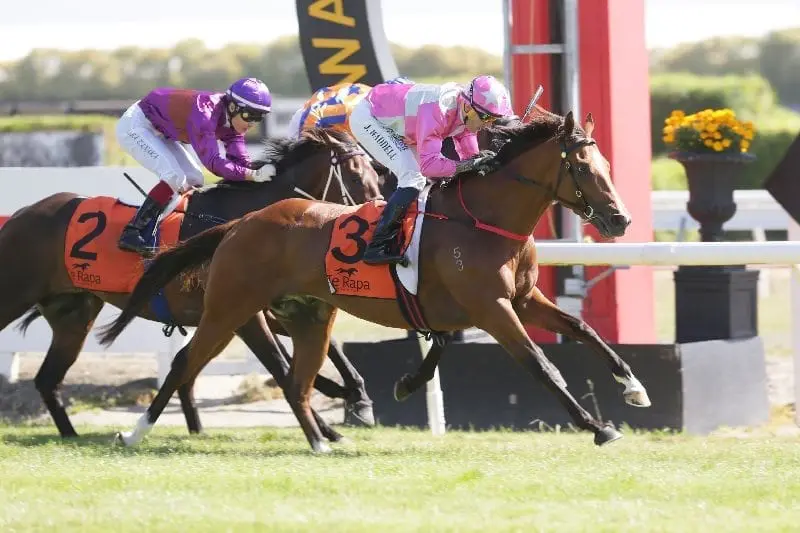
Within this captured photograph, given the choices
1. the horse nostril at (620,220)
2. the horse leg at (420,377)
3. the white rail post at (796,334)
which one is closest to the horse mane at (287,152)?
the horse leg at (420,377)

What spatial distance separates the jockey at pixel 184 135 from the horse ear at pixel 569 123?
1817mm

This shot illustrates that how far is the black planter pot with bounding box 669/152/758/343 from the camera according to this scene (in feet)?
29.7

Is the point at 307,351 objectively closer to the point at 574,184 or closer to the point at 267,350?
the point at 267,350

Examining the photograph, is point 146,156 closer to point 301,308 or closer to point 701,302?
point 301,308

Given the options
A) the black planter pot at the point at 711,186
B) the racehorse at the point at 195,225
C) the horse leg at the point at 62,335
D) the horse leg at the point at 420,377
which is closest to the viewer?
the horse leg at the point at 420,377

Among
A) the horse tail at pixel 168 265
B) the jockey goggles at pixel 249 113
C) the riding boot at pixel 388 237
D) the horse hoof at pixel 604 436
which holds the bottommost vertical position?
the horse hoof at pixel 604 436

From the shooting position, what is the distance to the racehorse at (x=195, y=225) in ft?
26.4

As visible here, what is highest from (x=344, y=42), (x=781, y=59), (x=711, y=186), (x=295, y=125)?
(x=344, y=42)

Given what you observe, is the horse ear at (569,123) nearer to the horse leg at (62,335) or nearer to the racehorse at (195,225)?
the racehorse at (195,225)

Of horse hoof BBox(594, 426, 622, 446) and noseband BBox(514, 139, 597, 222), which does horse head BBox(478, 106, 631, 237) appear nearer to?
noseband BBox(514, 139, 597, 222)

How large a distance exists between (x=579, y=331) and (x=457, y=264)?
2.19ft

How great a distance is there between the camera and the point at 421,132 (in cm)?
696

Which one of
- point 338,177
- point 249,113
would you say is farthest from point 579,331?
point 249,113

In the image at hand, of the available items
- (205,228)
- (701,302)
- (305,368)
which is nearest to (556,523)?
(305,368)
